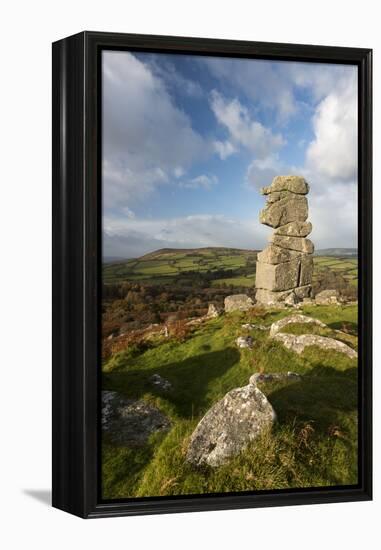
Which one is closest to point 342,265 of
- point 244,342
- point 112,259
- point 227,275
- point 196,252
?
point 227,275

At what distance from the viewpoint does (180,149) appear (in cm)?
1015

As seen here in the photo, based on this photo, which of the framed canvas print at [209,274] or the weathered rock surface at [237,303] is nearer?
the framed canvas print at [209,274]

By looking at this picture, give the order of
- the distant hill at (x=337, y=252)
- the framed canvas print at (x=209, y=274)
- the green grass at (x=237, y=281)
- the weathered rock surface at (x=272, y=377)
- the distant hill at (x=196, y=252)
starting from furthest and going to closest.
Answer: the distant hill at (x=337, y=252), the green grass at (x=237, y=281), the weathered rock surface at (x=272, y=377), the distant hill at (x=196, y=252), the framed canvas print at (x=209, y=274)

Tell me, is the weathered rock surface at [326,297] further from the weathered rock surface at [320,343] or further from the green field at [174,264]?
the green field at [174,264]

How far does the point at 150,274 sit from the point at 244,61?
2615 mm

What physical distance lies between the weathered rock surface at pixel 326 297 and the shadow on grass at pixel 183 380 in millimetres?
1293

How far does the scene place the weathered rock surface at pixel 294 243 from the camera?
34.9 ft

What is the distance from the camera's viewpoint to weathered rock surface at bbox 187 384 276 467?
9.89 m

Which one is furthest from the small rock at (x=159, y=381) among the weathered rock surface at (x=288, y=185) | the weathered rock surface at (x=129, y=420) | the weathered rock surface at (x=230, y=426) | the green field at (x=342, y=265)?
the weathered rock surface at (x=288, y=185)

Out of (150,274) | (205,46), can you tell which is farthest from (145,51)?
(150,274)

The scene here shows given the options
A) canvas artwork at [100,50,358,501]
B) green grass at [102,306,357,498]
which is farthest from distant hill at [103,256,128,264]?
green grass at [102,306,357,498]

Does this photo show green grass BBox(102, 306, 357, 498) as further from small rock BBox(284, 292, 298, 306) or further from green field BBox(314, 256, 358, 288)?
green field BBox(314, 256, 358, 288)

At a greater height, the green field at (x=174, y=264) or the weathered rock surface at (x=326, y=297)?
the green field at (x=174, y=264)

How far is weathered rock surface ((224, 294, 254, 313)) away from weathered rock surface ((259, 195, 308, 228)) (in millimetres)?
899
